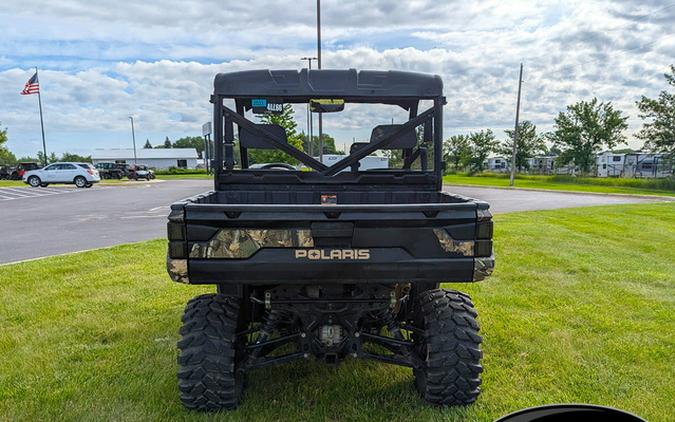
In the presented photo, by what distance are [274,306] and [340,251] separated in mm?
663

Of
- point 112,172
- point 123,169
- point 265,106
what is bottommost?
point 112,172

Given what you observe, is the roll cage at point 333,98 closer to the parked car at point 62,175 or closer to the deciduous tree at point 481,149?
the parked car at point 62,175

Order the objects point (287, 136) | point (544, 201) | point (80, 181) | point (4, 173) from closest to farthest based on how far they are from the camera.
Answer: point (287, 136)
point (544, 201)
point (80, 181)
point (4, 173)

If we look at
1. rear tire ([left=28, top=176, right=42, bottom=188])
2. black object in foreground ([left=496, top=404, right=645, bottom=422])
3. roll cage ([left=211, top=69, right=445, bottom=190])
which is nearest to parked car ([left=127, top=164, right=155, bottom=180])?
rear tire ([left=28, top=176, right=42, bottom=188])

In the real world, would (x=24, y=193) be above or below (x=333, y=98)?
below

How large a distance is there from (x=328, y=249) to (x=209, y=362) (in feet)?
3.54

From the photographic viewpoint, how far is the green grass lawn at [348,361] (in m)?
3.06

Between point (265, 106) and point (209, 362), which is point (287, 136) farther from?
point (209, 362)

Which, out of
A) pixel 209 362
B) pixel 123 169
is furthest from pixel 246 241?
pixel 123 169

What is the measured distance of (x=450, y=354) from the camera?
2879 mm

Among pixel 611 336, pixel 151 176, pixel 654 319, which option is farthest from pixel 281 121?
pixel 151 176

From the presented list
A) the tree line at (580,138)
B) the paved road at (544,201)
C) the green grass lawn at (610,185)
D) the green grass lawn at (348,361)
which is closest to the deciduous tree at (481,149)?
the tree line at (580,138)

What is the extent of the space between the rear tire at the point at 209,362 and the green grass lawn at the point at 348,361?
116 mm

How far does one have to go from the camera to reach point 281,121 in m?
4.08
